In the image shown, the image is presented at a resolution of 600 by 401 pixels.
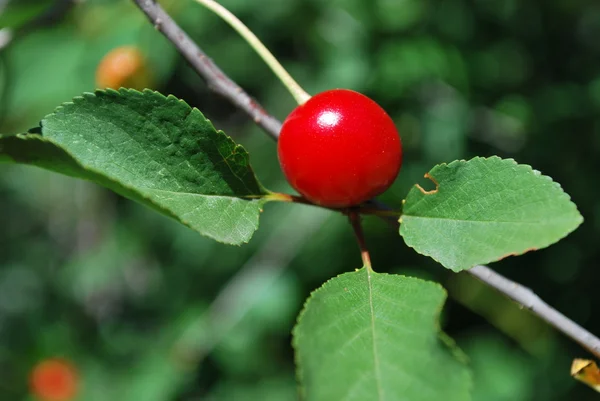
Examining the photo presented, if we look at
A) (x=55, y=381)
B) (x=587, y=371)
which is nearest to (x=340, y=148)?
(x=587, y=371)

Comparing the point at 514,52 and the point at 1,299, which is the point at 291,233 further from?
the point at 1,299

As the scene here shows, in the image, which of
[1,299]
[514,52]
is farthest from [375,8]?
[1,299]

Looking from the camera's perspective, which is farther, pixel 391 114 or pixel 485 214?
pixel 391 114

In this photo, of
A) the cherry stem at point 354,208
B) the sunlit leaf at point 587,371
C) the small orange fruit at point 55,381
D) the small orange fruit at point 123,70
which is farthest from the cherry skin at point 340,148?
the small orange fruit at point 55,381

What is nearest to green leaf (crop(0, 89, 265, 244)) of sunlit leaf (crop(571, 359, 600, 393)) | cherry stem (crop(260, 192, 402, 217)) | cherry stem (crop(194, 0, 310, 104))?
cherry stem (crop(260, 192, 402, 217))

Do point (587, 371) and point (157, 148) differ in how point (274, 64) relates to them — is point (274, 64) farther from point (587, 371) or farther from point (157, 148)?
point (587, 371)

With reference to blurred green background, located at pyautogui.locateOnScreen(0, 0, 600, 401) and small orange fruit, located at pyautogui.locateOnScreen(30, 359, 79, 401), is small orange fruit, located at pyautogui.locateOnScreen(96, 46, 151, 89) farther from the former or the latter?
small orange fruit, located at pyautogui.locateOnScreen(30, 359, 79, 401)
